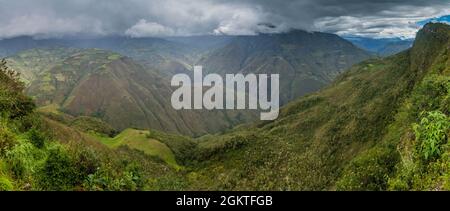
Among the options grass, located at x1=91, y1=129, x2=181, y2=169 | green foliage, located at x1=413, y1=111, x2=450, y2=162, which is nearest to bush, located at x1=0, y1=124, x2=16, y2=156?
green foliage, located at x1=413, y1=111, x2=450, y2=162

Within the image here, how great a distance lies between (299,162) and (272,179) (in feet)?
73.1

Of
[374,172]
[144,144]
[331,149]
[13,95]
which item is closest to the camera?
[13,95]

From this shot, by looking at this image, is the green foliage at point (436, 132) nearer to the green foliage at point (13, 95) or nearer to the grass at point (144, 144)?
the green foliage at point (13, 95)

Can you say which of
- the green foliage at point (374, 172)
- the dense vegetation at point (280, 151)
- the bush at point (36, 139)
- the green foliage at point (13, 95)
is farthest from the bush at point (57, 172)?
the green foliage at point (374, 172)

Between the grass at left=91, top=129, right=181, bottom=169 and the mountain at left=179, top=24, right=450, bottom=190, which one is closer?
the mountain at left=179, top=24, right=450, bottom=190

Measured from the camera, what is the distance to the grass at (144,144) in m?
147

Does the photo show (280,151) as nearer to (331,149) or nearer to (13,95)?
(331,149)

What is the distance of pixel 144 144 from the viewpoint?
6166 inches

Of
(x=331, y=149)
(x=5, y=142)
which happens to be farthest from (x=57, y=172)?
(x=331, y=149)

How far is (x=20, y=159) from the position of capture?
10.8 meters

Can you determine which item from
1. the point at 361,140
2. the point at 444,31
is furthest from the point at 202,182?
the point at 444,31

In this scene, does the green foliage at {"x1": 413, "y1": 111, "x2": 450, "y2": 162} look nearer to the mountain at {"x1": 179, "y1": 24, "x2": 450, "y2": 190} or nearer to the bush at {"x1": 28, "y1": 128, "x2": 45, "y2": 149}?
the bush at {"x1": 28, "y1": 128, "x2": 45, "y2": 149}

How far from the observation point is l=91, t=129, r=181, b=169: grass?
481 ft
